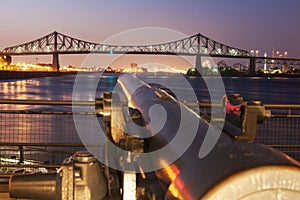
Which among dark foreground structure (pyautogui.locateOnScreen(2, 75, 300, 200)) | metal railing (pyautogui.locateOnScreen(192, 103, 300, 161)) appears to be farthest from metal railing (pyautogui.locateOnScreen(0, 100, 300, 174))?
dark foreground structure (pyautogui.locateOnScreen(2, 75, 300, 200))

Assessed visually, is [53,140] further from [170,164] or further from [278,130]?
[170,164]

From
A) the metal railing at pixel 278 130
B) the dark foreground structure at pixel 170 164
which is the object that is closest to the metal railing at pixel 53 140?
the metal railing at pixel 278 130

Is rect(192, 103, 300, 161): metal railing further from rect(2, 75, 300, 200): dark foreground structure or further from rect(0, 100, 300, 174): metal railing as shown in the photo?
rect(2, 75, 300, 200): dark foreground structure

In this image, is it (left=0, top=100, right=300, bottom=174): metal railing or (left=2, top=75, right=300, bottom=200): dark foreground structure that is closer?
(left=2, top=75, right=300, bottom=200): dark foreground structure

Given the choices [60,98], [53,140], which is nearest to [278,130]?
[53,140]

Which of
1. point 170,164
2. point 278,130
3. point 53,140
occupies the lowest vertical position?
point 53,140

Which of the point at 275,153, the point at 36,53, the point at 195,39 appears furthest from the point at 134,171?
the point at 195,39

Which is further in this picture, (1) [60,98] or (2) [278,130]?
(1) [60,98]

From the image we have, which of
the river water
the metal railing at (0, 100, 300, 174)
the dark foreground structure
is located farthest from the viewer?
the river water

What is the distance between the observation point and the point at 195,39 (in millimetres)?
114875

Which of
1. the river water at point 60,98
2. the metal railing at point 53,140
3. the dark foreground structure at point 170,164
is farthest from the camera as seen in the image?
the river water at point 60,98

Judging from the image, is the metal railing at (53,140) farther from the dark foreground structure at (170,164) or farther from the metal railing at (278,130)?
the dark foreground structure at (170,164)

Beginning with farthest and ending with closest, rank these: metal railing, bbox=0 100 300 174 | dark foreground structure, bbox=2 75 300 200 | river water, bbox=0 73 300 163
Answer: river water, bbox=0 73 300 163 → metal railing, bbox=0 100 300 174 → dark foreground structure, bbox=2 75 300 200

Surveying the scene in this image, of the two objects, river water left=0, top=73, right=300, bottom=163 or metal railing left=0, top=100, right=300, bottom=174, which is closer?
metal railing left=0, top=100, right=300, bottom=174
